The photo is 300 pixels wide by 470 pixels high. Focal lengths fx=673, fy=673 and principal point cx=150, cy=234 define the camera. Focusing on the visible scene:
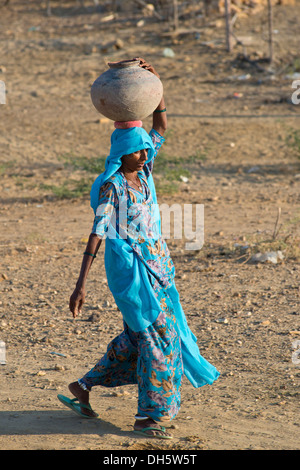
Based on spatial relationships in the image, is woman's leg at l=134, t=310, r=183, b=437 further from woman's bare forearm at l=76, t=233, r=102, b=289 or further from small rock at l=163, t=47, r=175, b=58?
small rock at l=163, t=47, r=175, b=58

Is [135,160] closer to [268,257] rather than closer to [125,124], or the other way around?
[125,124]

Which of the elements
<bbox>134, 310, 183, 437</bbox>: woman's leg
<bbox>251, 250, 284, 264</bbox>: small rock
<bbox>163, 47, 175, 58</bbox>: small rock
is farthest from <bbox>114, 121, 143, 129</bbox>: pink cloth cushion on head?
<bbox>163, 47, 175, 58</bbox>: small rock

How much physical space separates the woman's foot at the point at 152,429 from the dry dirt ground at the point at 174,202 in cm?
6

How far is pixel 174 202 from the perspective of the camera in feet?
26.9

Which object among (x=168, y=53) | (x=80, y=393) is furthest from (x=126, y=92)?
(x=168, y=53)

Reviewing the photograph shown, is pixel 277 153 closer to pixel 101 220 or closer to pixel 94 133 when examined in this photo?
pixel 94 133

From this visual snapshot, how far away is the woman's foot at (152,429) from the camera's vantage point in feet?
10.8

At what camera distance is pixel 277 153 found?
10.0 m

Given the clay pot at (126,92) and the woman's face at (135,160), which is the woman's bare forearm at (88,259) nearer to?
the woman's face at (135,160)

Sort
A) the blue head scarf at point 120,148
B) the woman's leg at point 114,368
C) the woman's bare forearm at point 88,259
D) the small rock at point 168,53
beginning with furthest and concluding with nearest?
the small rock at point 168,53, the woman's leg at point 114,368, the blue head scarf at point 120,148, the woman's bare forearm at point 88,259

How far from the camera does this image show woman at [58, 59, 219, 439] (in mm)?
3186

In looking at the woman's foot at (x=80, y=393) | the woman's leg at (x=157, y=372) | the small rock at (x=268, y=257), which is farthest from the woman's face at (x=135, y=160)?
the small rock at (x=268, y=257)
